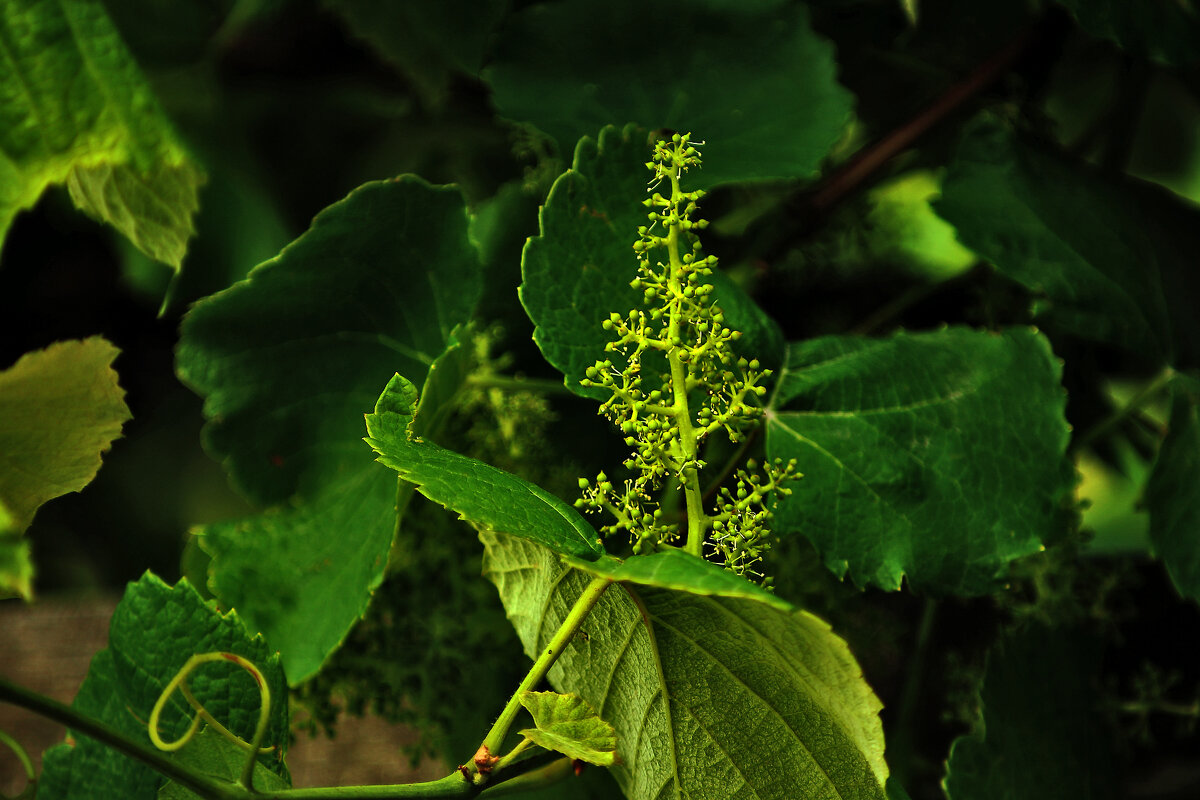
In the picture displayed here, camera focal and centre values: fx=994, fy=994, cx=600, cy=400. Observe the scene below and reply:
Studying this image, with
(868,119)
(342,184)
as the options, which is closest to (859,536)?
(868,119)

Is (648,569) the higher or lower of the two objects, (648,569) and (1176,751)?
the higher

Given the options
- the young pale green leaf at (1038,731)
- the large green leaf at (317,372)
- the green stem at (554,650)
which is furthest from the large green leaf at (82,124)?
the young pale green leaf at (1038,731)

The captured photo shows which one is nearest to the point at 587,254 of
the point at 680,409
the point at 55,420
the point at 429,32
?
the point at 680,409

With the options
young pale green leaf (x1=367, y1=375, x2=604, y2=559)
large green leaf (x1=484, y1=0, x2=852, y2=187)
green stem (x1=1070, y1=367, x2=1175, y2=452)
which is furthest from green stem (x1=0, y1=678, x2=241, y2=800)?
green stem (x1=1070, y1=367, x2=1175, y2=452)

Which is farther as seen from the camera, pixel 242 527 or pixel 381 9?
pixel 381 9

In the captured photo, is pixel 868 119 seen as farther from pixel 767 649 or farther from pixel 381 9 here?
pixel 767 649

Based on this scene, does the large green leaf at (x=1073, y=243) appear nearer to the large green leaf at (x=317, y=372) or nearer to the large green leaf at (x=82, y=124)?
the large green leaf at (x=317, y=372)
